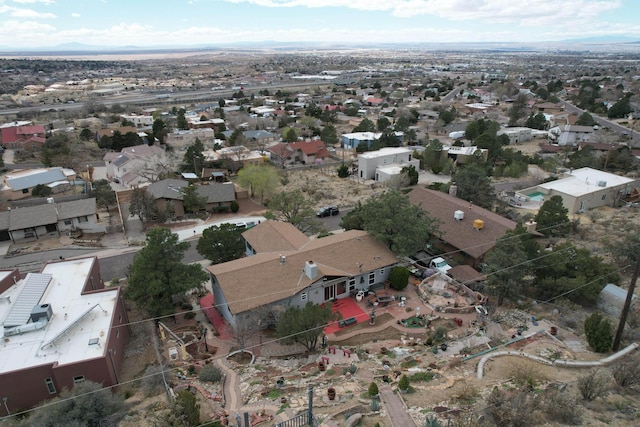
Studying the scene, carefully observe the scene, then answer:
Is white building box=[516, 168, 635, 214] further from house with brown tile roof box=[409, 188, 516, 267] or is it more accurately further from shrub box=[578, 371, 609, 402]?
shrub box=[578, 371, 609, 402]

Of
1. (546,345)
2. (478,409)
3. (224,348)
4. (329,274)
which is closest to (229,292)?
(224,348)

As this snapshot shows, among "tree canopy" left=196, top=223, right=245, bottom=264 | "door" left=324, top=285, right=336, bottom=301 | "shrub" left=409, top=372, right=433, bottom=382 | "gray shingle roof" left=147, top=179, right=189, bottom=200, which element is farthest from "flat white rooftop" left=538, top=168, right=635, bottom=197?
A: "gray shingle roof" left=147, top=179, right=189, bottom=200

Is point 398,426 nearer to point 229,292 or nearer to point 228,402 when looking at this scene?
point 228,402

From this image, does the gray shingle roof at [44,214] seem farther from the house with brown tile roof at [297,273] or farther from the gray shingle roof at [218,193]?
the house with brown tile roof at [297,273]

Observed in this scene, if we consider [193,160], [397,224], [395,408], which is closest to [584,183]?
[397,224]

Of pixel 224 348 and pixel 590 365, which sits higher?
pixel 590 365

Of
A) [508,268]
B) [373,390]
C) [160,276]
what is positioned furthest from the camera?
[508,268]

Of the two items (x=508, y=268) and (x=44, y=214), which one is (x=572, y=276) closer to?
(x=508, y=268)
